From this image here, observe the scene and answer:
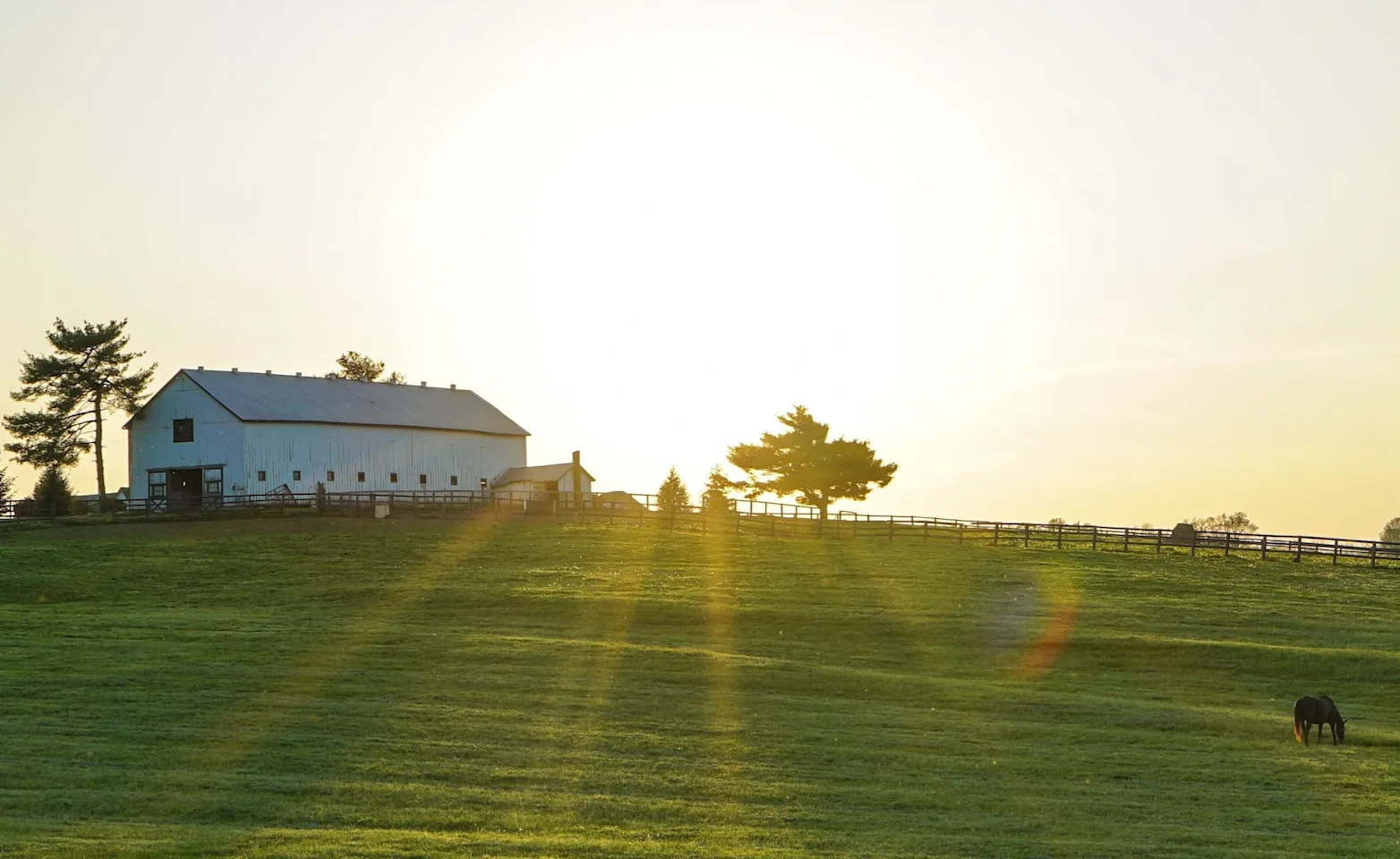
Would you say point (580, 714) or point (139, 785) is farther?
point (580, 714)

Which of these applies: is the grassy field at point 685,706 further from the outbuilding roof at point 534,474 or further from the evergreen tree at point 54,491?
→ the outbuilding roof at point 534,474

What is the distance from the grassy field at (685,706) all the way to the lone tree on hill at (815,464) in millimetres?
42227

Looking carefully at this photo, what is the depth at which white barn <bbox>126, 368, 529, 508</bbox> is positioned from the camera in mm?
78438

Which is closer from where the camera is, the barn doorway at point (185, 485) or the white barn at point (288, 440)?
the barn doorway at point (185, 485)

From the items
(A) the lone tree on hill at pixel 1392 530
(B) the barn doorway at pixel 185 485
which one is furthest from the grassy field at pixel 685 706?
(A) the lone tree on hill at pixel 1392 530

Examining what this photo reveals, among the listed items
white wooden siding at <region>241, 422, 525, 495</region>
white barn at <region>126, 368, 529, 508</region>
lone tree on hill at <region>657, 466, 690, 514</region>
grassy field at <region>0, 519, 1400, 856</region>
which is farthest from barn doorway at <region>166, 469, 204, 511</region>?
lone tree on hill at <region>657, 466, 690, 514</region>

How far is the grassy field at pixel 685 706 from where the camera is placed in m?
20.2

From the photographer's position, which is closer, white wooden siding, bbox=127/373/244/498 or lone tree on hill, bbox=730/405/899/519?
white wooden siding, bbox=127/373/244/498

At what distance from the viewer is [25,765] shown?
73.8 feet

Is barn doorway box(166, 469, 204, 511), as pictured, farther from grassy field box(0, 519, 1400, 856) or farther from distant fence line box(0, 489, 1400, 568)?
grassy field box(0, 519, 1400, 856)

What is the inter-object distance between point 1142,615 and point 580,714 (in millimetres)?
23000

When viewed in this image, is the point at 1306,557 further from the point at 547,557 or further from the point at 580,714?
the point at 580,714

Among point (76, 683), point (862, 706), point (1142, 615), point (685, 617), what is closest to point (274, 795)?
point (76, 683)

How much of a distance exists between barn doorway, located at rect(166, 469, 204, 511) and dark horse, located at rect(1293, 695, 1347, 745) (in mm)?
62148
